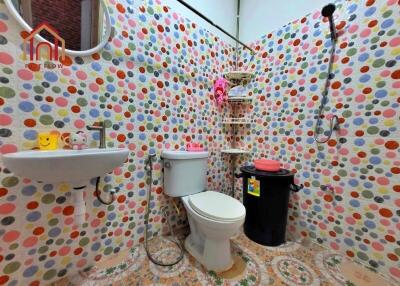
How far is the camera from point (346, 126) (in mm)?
1171

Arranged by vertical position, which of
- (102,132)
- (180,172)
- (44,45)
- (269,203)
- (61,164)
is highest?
(44,45)

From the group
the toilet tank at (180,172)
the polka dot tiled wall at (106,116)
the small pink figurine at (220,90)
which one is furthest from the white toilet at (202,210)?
the small pink figurine at (220,90)

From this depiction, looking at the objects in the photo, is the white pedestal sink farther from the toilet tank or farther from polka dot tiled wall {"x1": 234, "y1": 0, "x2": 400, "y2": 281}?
polka dot tiled wall {"x1": 234, "y1": 0, "x2": 400, "y2": 281}

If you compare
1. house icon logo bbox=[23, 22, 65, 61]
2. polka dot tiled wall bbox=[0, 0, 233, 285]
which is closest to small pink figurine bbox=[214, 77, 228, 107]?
polka dot tiled wall bbox=[0, 0, 233, 285]

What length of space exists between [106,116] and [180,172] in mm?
637

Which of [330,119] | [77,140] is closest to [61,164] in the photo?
[77,140]

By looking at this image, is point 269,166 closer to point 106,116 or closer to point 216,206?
point 216,206

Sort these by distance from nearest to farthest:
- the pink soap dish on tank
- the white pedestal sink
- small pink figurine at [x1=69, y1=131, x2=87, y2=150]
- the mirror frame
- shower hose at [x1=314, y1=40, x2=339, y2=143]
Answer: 1. the white pedestal sink
2. the mirror frame
3. small pink figurine at [x1=69, y1=131, x2=87, y2=150]
4. shower hose at [x1=314, y1=40, x2=339, y2=143]
5. the pink soap dish on tank

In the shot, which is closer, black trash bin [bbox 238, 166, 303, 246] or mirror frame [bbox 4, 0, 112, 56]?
mirror frame [bbox 4, 0, 112, 56]

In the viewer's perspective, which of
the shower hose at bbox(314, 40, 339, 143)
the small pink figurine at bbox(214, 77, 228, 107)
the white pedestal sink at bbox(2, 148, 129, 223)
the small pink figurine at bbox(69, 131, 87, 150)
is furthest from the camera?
the small pink figurine at bbox(214, 77, 228, 107)

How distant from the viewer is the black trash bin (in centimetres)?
129

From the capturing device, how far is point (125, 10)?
3.62 feet

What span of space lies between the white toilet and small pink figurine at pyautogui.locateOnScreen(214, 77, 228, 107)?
63 centimetres

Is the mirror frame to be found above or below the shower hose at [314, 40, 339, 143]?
above
